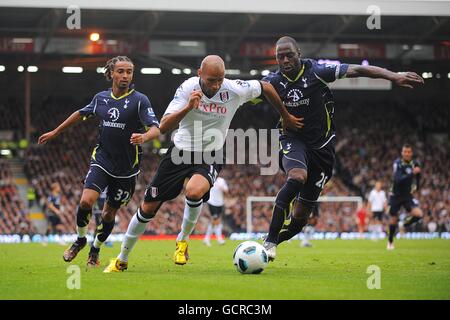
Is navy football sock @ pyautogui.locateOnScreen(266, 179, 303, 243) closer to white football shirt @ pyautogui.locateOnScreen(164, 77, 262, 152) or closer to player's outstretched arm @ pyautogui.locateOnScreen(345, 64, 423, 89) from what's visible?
white football shirt @ pyautogui.locateOnScreen(164, 77, 262, 152)

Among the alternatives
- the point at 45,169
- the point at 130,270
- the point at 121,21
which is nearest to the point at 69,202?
the point at 45,169

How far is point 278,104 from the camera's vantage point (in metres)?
10.5

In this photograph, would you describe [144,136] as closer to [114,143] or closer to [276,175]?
[114,143]

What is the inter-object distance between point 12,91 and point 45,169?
493 cm

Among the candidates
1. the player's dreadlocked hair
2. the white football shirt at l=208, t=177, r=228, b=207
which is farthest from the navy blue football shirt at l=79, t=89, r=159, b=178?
the white football shirt at l=208, t=177, r=228, b=207

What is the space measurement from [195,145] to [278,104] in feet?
3.99

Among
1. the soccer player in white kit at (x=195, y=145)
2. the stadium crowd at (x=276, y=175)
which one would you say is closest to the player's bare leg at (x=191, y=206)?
the soccer player in white kit at (x=195, y=145)

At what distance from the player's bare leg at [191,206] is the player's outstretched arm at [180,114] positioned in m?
0.84

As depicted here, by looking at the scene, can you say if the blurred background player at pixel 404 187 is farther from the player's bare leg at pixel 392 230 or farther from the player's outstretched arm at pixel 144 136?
the player's outstretched arm at pixel 144 136

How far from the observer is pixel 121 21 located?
108ft

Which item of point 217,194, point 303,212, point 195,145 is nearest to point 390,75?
point 303,212

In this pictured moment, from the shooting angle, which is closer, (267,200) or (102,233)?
(102,233)

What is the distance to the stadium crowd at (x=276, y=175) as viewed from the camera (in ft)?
110

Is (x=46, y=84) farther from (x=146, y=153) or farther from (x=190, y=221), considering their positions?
(x=190, y=221)
